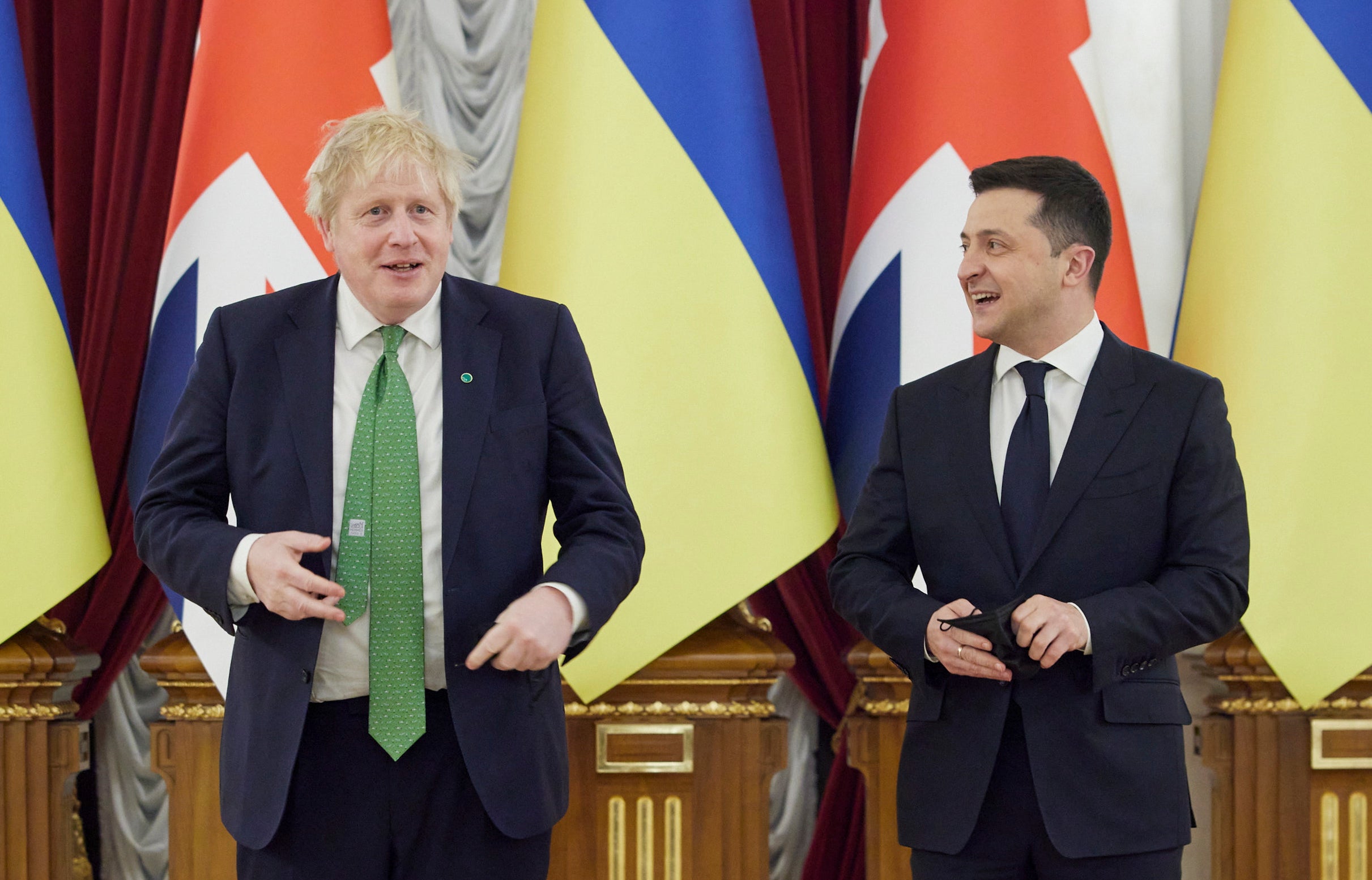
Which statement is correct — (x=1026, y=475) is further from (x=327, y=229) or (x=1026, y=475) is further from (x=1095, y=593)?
(x=327, y=229)

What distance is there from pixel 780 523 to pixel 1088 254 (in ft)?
2.90

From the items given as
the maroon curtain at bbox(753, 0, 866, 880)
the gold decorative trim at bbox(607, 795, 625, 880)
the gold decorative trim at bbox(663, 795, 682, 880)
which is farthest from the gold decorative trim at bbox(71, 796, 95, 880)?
the maroon curtain at bbox(753, 0, 866, 880)

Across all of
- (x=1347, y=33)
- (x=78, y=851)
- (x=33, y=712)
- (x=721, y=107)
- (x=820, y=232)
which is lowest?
(x=78, y=851)

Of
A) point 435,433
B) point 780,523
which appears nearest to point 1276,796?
point 780,523

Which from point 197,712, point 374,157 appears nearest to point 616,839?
point 197,712

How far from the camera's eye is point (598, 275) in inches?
95.5

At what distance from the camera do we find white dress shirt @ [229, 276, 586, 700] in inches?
54.4

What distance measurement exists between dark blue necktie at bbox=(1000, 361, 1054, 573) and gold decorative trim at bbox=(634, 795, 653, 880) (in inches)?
45.8

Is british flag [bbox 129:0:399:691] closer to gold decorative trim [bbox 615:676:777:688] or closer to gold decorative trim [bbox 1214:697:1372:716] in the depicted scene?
gold decorative trim [bbox 615:676:777:688]

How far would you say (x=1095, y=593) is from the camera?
1.56 m

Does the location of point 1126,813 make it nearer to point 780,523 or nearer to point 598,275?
point 780,523

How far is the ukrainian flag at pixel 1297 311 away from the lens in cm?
232

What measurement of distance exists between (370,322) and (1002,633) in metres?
0.85

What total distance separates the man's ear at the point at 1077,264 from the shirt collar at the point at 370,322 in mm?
847
